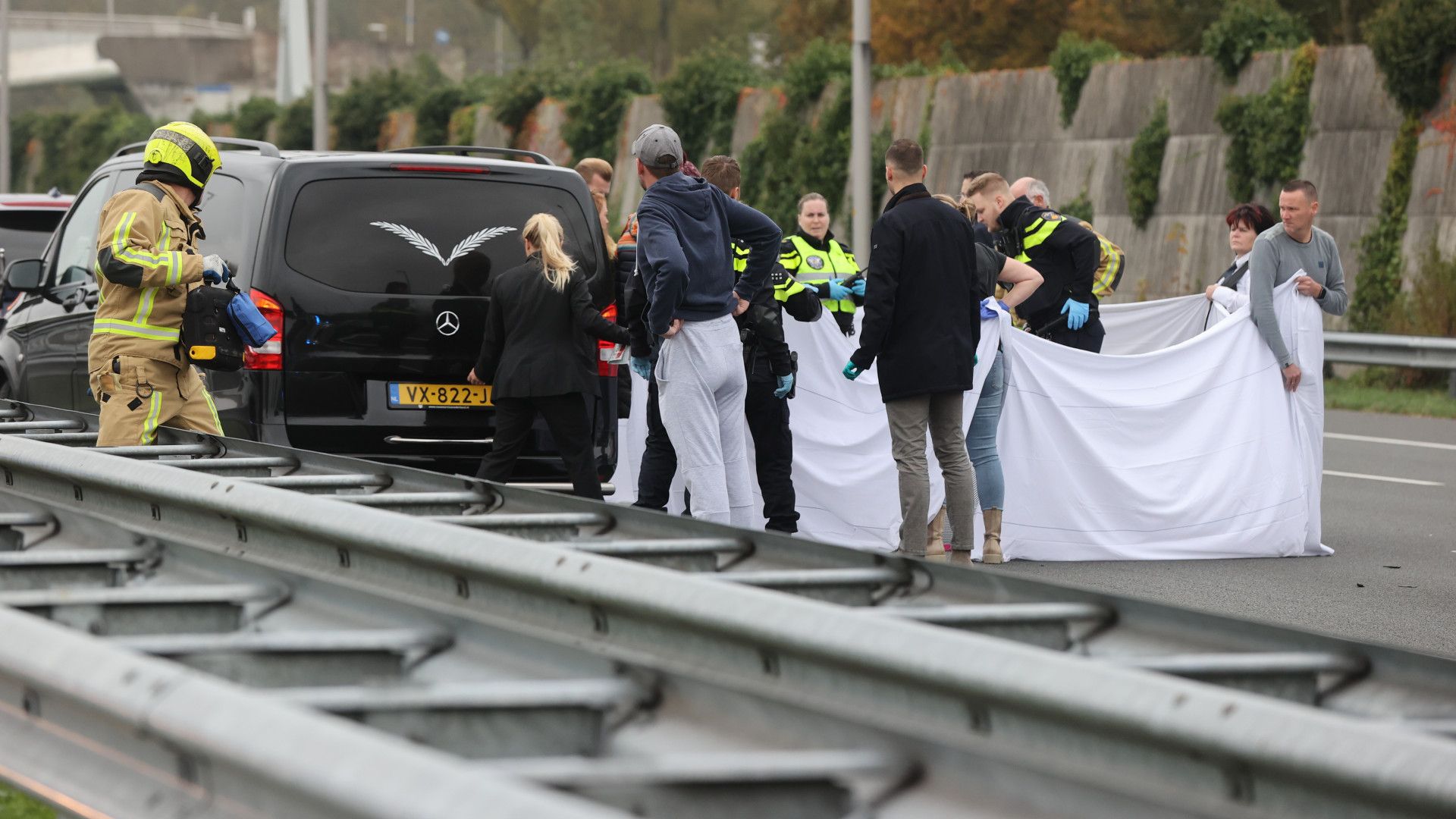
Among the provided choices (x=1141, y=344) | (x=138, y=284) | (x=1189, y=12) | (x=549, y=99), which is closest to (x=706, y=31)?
(x=1189, y=12)

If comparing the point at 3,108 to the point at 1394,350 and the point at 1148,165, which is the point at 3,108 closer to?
the point at 1148,165

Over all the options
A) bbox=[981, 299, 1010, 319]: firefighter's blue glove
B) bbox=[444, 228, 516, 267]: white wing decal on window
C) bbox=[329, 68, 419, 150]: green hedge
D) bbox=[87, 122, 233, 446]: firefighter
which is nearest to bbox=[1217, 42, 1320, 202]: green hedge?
bbox=[981, 299, 1010, 319]: firefighter's blue glove

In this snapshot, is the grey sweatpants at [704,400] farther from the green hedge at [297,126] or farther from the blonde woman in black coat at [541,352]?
the green hedge at [297,126]

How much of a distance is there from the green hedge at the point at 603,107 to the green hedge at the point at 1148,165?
14.6 m

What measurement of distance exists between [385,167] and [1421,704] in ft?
22.0

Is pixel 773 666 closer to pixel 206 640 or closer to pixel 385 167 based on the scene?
pixel 206 640

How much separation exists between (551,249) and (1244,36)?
17106 mm

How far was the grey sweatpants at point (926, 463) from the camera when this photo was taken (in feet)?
28.0

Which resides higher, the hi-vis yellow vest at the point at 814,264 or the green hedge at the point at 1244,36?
the green hedge at the point at 1244,36

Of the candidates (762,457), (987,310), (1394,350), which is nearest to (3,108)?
(1394,350)

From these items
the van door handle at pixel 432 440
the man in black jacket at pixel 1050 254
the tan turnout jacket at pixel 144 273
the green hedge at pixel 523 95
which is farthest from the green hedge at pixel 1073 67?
the tan turnout jacket at pixel 144 273

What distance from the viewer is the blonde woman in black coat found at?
8344 mm

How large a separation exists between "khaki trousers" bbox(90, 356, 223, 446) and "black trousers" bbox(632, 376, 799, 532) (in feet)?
7.61

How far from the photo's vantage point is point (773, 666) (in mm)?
2879
